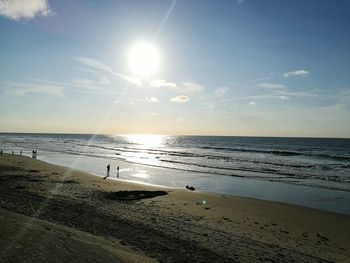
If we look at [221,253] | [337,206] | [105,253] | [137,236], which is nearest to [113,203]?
[137,236]

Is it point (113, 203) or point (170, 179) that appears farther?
point (170, 179)

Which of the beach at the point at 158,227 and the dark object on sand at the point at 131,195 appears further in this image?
the dark object on sand at the point at 131,195

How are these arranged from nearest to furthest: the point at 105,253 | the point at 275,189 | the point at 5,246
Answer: the point at 5,246
the point at 105,253
the point at 275,189

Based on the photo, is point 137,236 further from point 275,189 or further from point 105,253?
point 275,189

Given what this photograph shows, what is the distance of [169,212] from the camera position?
16.2m

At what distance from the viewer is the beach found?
815 cm

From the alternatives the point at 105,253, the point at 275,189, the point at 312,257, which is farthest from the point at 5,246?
the point at 275,189

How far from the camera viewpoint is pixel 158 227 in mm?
12891

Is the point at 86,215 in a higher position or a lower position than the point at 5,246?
lower

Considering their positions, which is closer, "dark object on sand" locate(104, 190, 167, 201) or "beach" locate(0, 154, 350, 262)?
"beach" locate(0, 154, 350, 262)

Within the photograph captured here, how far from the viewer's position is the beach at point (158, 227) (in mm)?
8148

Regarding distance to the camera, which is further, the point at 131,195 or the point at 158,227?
the point at 131,195

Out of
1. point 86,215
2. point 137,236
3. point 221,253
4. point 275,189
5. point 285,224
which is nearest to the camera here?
point 221,253

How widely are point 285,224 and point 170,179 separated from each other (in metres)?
16.5
